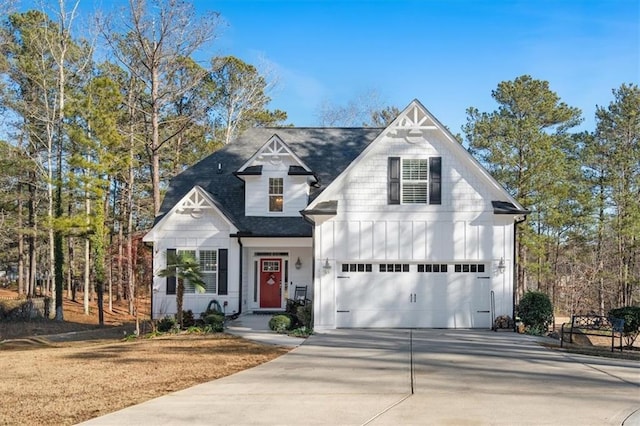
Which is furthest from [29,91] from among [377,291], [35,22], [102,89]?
[377,291]

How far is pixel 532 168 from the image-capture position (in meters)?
29.4

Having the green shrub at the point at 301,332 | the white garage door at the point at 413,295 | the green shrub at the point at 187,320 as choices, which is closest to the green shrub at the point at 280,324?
the green shrub at the point at 301,332

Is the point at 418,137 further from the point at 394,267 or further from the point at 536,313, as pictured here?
the point at 536,313

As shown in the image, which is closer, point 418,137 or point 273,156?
point 418,137

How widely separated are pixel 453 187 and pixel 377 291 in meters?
3.98

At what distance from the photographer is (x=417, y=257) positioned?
1784 cm

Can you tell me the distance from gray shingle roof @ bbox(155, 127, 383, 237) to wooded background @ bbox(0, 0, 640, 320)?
307 centimetres

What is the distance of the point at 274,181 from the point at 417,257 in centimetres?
696

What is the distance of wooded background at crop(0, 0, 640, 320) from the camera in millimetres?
26000

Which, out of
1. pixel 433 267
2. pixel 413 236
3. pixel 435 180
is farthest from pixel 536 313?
pixel 435 180

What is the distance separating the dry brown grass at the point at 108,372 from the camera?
8266 millimetres

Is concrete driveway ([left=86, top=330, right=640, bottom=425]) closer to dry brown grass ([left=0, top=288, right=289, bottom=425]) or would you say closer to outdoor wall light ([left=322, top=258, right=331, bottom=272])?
dry brown grass ([left=0, top=288, right=289, bottom=425])

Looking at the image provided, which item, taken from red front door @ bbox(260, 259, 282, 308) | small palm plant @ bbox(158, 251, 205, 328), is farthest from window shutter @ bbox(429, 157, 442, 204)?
small palm plant @ bbox(158, 251, 205, 328)

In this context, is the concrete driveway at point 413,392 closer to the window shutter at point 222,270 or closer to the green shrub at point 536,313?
the green shrub at point 536,313
